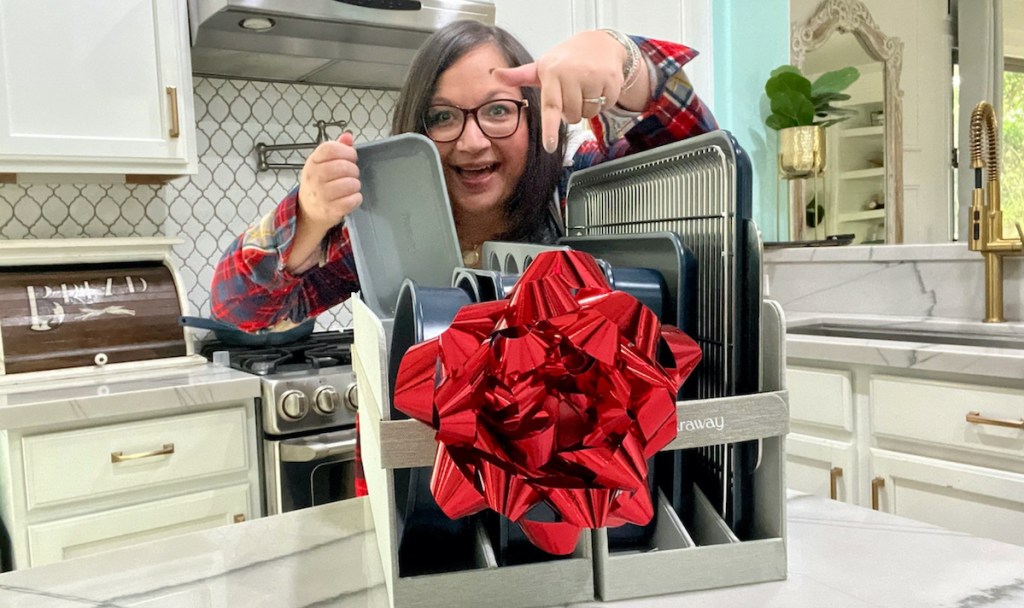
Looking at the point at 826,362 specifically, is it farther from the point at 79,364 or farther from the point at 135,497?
the point at 79,364

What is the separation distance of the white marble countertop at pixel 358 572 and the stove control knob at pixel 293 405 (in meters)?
1.06

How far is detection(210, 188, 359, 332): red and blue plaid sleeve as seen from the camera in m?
0.88

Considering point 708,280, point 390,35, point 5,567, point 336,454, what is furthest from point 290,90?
point 708,280

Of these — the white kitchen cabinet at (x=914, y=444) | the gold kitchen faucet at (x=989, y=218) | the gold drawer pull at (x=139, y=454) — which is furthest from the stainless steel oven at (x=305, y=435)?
the gold kitchen faucet at (x=989, y=218)

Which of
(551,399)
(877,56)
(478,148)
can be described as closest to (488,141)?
(478,148)

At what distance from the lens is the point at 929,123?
8.66 ft

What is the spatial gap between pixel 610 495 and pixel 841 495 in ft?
5.05

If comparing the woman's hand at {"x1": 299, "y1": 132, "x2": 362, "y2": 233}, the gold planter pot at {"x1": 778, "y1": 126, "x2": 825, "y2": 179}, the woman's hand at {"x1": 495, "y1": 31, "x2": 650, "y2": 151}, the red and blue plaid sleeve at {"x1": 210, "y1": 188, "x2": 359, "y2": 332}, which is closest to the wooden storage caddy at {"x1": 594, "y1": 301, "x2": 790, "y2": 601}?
the woman's hand at {"x1": 495, "y1": 31, "x2": 650, "y2": 151}

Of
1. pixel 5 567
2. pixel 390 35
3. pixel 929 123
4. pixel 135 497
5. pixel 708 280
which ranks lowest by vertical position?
pixel 5 567

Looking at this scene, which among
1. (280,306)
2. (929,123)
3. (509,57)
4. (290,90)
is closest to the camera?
(509,57)

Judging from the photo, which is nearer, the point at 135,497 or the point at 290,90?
the point at 135,497

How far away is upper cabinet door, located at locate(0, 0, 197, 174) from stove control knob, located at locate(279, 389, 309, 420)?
0.67 m

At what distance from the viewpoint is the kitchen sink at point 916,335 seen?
1.81 metres

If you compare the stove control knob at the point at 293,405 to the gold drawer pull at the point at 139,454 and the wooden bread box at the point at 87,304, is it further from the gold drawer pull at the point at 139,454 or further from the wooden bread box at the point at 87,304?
the wooden bread box at the point at 87,304
